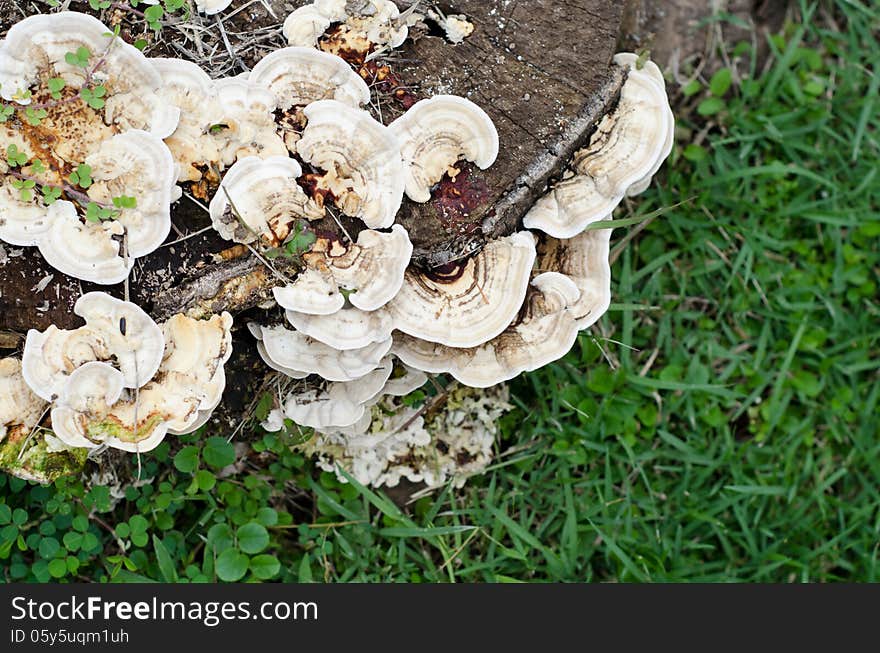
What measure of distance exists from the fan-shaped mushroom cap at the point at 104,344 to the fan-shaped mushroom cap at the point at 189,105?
0.53 m

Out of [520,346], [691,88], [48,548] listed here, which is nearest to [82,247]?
[520,346]

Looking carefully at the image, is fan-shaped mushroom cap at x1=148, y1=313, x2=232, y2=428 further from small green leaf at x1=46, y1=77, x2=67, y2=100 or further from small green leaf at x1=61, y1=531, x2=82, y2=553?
small green leaf at x1=61, y1=531, x2=82, y2=553

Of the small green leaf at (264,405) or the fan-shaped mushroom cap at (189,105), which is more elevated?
the fan-shaped mushroom cap at (189,105)

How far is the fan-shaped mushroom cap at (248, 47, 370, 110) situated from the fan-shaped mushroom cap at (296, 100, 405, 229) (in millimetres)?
101

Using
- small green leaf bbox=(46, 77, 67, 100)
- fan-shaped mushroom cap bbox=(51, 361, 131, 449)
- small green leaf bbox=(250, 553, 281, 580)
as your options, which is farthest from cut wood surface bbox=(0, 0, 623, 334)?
small green leaf bbox=(250, 553, 281, 580)

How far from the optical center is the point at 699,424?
436 cm

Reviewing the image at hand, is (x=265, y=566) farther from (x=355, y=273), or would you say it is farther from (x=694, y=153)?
(x=694, y=153)

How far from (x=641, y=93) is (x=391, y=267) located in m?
1.28

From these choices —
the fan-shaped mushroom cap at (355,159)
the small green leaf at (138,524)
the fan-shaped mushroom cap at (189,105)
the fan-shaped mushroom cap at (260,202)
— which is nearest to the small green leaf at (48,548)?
the small green leaf at (138,524)

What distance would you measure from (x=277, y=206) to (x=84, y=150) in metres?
0.64

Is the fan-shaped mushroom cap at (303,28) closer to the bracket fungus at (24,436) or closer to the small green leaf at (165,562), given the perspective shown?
the bracket fungus at (24,436)

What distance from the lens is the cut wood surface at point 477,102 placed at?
Answer: 2760 millimetres

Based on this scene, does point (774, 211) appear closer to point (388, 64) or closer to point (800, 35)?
point (800, 35)

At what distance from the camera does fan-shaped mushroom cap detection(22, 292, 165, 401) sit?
2629mm
